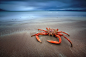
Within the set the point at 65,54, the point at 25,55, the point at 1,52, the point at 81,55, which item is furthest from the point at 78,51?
the point at 1,52

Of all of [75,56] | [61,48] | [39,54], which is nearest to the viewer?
[75,56]

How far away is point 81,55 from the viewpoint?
5.53ft

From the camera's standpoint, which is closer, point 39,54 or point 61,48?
point 39,54

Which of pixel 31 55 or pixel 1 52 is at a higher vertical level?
pixel 1 52

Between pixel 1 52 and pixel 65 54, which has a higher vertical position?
pixel 1 52

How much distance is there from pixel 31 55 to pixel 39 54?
0.99ft

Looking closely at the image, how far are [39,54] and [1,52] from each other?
1.47m

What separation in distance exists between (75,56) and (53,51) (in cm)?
78

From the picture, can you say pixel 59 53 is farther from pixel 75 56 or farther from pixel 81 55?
pixel 81 55

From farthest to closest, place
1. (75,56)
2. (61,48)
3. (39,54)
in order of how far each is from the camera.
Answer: (61,48) < (39,54) < (75,56)

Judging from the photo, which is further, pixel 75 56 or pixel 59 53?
pixel 59 53

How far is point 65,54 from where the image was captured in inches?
68.0

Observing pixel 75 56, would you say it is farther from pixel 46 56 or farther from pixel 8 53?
pixel 8 53

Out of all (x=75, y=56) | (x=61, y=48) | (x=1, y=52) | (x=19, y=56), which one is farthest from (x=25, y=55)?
(x=75, y=56)
